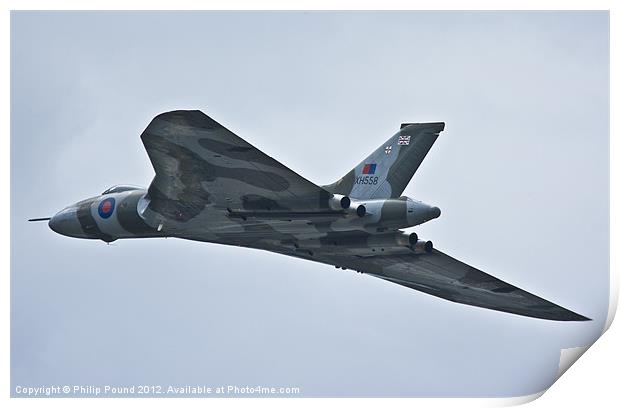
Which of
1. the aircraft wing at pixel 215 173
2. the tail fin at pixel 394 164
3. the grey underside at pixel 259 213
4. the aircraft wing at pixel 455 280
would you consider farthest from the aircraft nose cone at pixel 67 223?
the tail fin at pixel 394 164

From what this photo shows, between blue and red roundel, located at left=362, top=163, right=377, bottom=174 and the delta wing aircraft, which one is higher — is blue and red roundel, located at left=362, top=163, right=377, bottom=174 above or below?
above

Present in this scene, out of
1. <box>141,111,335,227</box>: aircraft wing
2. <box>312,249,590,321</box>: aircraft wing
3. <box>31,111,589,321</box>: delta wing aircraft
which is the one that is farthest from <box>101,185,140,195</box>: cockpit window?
<box>312,249,590,321</box>: aircraft wing

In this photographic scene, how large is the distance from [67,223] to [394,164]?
8.54 meters

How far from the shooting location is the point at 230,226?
A: 33531mm

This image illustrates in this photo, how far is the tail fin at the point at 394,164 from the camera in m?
32.9

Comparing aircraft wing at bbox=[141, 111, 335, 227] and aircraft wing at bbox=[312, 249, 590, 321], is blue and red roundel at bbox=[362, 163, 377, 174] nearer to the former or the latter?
aircraft wing at bbox=[141, 111, 335, 227]

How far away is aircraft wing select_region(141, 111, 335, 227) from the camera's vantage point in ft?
101

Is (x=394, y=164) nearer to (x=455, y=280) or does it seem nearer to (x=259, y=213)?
(x=259, y=213)

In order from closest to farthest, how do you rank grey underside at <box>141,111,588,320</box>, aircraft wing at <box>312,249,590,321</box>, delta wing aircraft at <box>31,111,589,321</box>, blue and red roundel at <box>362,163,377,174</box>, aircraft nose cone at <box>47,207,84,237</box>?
grey underside at <box>141,111,588,320</box> → delta wing aircraft at <box>31,111,589,321</box> → blue and red roundel at <box>362,163,377,174</box> → aircraft wing at <box>312,249,590,321</box> → aircraft nose cone at <box>47,207,84,237</box>

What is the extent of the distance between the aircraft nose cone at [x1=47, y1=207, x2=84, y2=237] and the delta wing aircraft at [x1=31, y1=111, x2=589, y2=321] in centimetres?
2

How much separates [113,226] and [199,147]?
524 cm

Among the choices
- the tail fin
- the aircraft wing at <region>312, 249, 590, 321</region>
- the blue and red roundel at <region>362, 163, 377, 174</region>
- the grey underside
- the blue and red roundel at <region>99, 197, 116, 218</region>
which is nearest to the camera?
the grey underside
